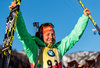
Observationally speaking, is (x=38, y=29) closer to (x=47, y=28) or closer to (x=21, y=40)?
(x=47, y=28)

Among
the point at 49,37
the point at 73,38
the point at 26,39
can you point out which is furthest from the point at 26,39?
the point at 73,38

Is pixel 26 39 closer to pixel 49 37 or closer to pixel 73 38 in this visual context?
pixel 49 37

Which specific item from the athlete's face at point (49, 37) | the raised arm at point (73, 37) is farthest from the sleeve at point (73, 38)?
the athlete's face at point (49, 37)

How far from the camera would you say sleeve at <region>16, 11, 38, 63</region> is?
2732 mm

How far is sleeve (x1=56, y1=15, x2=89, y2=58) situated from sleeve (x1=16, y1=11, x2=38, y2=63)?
1.70 ft

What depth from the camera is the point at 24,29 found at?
9.30ft

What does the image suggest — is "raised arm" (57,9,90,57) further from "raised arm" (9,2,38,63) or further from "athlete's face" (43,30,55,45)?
"raised arm" (9,2,38,63)

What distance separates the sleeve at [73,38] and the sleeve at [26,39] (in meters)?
0.52

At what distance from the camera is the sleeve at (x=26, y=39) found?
2732mm

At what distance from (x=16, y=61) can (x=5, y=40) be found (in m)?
12.8

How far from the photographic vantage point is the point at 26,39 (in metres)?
2.88

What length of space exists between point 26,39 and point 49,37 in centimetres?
44

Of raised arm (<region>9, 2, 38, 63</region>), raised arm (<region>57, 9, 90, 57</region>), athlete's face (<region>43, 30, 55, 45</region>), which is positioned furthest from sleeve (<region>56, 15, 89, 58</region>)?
raised arm (<region>9, 2, 38, 63</region>)

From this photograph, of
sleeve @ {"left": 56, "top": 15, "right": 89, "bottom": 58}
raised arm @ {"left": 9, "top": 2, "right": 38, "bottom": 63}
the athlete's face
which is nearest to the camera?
raised arm @ {"left": 9, "top": 2, "right": 38, "bottom": 63}
